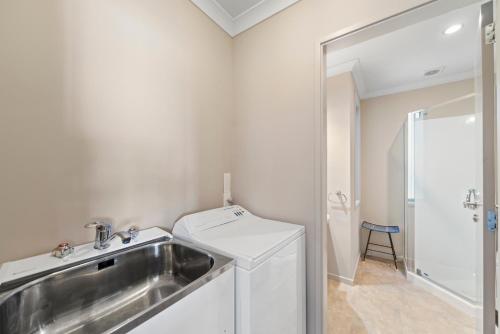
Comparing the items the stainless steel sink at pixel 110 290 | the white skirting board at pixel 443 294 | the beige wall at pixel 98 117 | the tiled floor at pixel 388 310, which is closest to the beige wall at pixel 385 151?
the white skirting board at pixel 443 294

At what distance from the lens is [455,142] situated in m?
2.08

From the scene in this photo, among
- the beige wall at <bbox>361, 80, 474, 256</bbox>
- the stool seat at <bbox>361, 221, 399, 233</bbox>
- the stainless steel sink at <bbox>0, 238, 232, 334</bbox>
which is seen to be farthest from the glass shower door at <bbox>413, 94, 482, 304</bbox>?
the stainless steel sink at <bbox>0, 238, 232, 334</bbox>

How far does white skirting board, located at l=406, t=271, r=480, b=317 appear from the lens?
177 cm

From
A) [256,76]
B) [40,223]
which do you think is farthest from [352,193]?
[40,223]

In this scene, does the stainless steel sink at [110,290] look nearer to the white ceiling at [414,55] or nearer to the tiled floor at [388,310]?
the tiled floor at [388,310]

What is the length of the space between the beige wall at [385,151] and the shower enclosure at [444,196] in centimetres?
32

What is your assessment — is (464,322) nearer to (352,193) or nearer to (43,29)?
(352,193)

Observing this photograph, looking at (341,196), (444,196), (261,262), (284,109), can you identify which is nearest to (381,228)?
(444,196)

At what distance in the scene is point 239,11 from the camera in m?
1.59

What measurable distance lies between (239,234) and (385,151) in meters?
2.93

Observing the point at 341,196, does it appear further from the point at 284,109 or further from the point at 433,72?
the point at 433,72

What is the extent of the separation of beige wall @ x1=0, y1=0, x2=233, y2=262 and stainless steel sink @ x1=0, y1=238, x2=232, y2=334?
0.64ft

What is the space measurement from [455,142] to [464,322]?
5.70 feet

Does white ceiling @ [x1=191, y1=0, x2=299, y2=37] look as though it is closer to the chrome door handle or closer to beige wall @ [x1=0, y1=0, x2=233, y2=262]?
beige wall @ [x1=0, y1=0, x2=233, y2=262]
